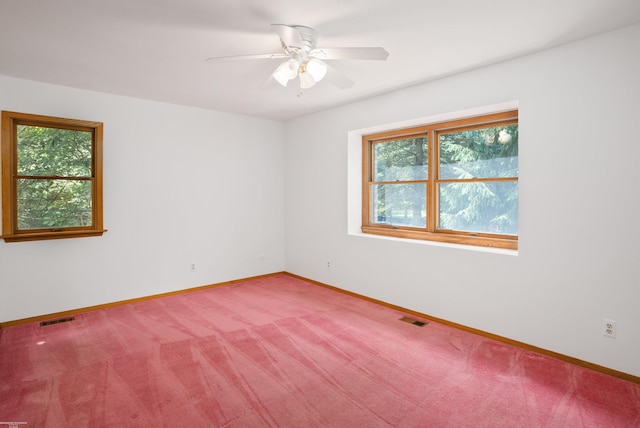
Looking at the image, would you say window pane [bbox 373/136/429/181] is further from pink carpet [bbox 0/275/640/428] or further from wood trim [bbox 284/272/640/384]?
pink carpet [bbox 0/275/640/428]

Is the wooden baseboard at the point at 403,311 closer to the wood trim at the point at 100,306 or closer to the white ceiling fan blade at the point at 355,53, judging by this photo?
the wood trim at the point at 100,306

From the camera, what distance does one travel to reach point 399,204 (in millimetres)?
4336

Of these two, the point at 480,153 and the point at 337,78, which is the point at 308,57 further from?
the point at 480,153

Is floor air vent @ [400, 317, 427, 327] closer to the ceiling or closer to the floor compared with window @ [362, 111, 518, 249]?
closer to the floor

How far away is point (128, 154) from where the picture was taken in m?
4.20

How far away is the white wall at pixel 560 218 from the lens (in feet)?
8.00

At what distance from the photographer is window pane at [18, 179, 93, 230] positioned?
3619 mm

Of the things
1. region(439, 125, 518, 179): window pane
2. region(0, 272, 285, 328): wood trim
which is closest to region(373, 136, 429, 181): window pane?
region(439, 125, 518, 179): window pane

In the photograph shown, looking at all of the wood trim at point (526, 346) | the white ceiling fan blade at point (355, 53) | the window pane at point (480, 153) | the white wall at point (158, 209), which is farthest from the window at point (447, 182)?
the white wall at point (158, 209)

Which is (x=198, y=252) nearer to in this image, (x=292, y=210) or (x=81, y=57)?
(x=292, y=210)

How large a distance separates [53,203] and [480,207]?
4683 mm

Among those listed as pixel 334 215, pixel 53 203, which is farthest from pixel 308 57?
pixel 53 203

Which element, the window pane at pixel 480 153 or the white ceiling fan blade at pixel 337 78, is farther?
the window pane at pixel 480 153

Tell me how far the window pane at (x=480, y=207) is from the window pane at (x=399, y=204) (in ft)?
0.87
